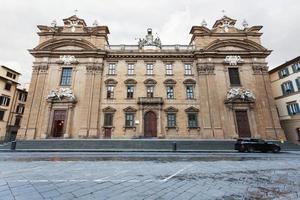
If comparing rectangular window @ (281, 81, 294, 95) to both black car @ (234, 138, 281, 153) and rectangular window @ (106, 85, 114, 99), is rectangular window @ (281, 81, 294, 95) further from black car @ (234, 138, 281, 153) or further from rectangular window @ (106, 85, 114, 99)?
rectangular window @ (106, 85, 114, 99)

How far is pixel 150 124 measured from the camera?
25.9 m

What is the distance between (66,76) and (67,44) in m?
5.42

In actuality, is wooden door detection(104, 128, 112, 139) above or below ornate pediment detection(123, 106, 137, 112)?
below

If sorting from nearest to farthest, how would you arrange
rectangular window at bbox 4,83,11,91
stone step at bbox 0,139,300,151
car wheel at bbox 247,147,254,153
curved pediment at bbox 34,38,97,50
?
car wheel at bbox 247,147,254,153
stone step at bbox 0,139,300,151
curved pediment at bbox 34,38,97,50
rectangular window at bbox 4,83,11,91

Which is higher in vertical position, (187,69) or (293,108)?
(187,69)

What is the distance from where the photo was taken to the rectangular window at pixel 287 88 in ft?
89.9

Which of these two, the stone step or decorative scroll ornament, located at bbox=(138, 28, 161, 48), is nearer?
the stone step

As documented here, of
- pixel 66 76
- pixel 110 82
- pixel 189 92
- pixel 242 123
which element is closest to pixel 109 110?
pixel 110 82

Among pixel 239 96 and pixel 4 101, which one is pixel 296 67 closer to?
pixel 239 96

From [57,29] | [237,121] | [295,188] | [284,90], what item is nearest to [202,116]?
[237,121]

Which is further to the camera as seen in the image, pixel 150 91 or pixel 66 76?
pixel 66 76

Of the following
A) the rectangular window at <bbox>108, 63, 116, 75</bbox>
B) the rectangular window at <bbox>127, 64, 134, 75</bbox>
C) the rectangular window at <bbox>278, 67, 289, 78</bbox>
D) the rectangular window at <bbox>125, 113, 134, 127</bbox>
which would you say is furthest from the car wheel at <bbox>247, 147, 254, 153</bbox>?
the rectangular window at <bbox>108, 63, 116, 75</bbox>

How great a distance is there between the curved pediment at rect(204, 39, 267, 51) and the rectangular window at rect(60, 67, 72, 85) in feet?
71.3

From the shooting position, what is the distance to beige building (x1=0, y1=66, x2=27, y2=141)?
105 ft
